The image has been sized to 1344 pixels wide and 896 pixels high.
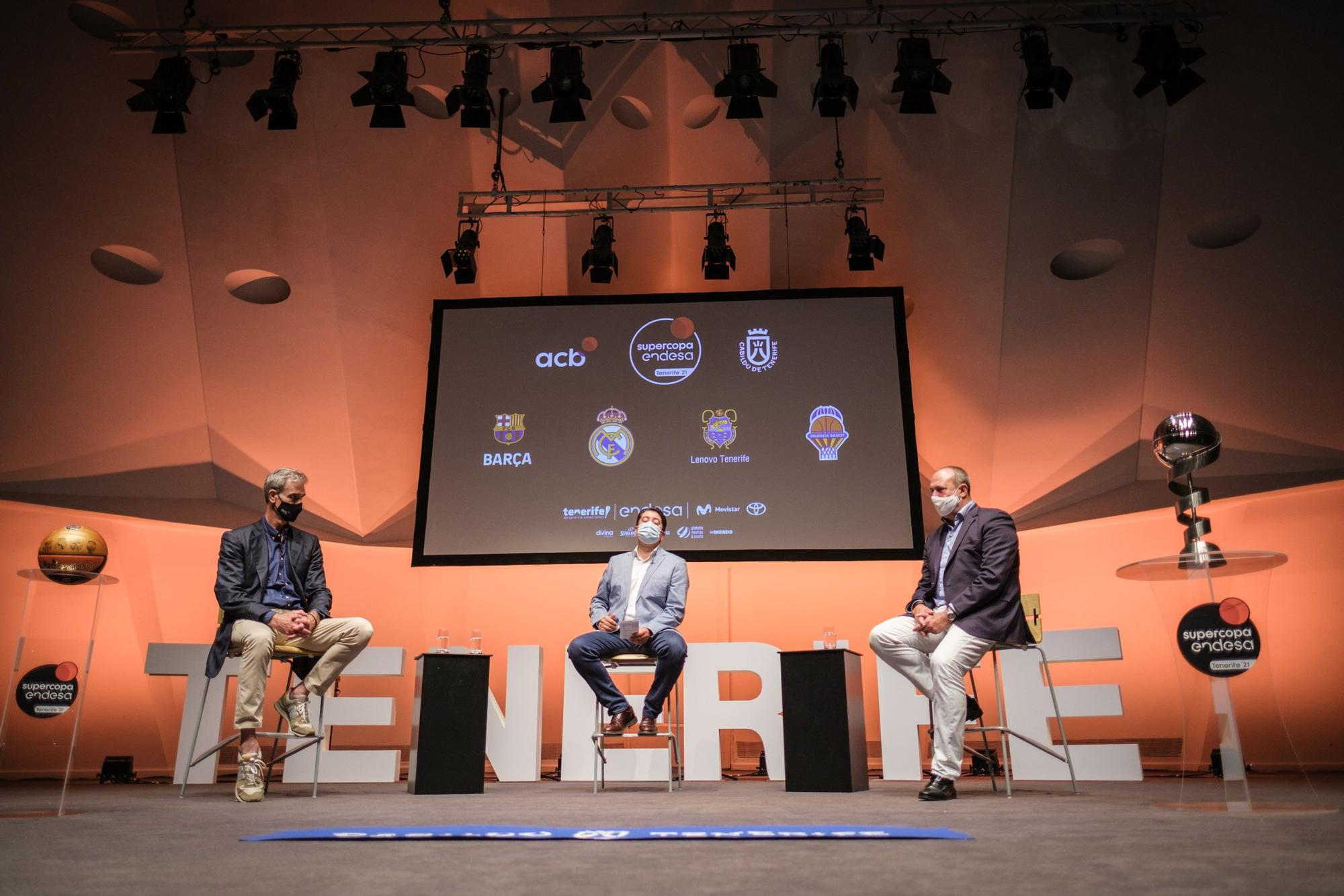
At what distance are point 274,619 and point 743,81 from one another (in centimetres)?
389

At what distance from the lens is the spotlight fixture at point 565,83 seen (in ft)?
17.9

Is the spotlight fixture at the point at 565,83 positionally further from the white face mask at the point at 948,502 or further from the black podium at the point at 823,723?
the black podium at the point at 823,723

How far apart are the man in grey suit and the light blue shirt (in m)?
1.24

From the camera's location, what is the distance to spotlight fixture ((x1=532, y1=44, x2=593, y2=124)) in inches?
215

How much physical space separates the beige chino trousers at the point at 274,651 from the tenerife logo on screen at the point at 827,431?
136 inches

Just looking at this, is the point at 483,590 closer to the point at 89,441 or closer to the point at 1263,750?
the point at 89,441

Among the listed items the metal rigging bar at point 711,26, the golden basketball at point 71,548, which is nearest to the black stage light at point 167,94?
the metal rigging bar at point 711,26

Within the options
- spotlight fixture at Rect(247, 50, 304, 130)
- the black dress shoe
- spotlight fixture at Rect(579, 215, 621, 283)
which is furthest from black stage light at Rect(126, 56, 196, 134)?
the black dress shoe

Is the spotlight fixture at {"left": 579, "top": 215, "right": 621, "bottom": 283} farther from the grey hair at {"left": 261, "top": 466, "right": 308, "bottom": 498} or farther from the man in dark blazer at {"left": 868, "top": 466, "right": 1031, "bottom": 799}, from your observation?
the man in dark blazer at {"left": 868, "top": 466, "right": 1031, "bottom": 799}

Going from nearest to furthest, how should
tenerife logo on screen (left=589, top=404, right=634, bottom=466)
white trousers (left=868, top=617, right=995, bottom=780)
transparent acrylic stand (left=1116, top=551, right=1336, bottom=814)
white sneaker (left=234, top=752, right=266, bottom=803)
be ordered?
transparent acrylic stand (left=1116, top=551, right=1336, bottom=814)
white trousers (left=868, top=617, right=995, bottom=780)
white sneaker (left=234, top=752, right=266, bottom=803)
tenerife logo on screen (left=589, top=404, right=634, bottom=466)

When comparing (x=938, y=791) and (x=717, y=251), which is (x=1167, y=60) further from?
(x=938, y=791)

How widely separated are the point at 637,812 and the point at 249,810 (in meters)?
1.37

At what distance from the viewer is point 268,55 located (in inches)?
236

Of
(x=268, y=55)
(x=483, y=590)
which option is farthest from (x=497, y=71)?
(x=483, y=590)
